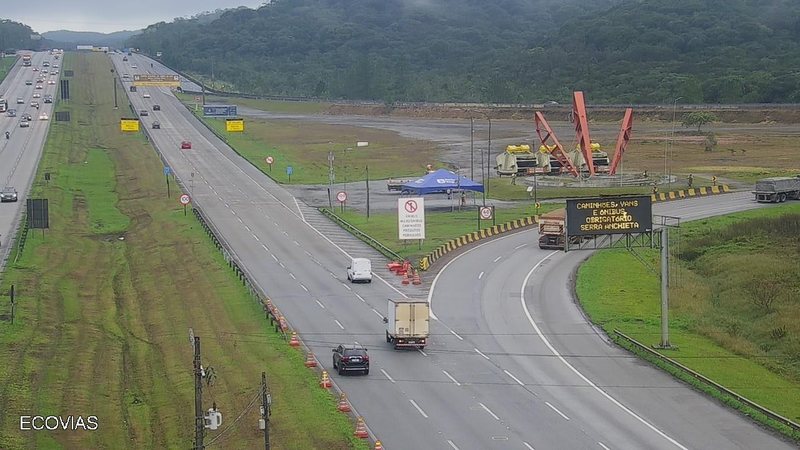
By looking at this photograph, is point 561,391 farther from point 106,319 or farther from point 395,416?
point 106,319

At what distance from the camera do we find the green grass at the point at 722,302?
54031mm

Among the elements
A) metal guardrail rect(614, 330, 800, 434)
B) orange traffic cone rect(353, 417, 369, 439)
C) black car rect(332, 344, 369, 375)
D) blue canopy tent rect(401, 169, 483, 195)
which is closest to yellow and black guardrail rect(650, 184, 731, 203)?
blue canopy tent rect(401, 169, 483, 195)

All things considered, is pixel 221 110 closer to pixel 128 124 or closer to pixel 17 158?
pixel 128 124

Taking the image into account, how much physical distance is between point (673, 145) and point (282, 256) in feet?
280

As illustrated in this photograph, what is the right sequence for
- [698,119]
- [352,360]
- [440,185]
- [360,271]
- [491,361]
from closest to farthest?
1. [352,360]
2. [491,361]
3. [360,271]
4. [440,185]
5. [698,119]

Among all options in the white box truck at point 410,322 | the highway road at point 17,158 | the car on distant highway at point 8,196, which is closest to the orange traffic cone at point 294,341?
the white box truck at point 410,322

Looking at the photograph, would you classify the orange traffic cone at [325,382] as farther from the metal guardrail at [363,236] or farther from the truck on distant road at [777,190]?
the truck on distant road at [777,190]

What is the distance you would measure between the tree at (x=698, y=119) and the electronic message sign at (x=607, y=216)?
11757cm

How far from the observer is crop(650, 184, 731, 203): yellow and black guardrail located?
10725cm

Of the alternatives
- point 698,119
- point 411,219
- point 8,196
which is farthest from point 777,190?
point 698,119

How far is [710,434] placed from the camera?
43875mm

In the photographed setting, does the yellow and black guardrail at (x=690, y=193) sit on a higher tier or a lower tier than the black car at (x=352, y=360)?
higher

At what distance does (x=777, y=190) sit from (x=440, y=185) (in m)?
28.1

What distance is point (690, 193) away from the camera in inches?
4341
